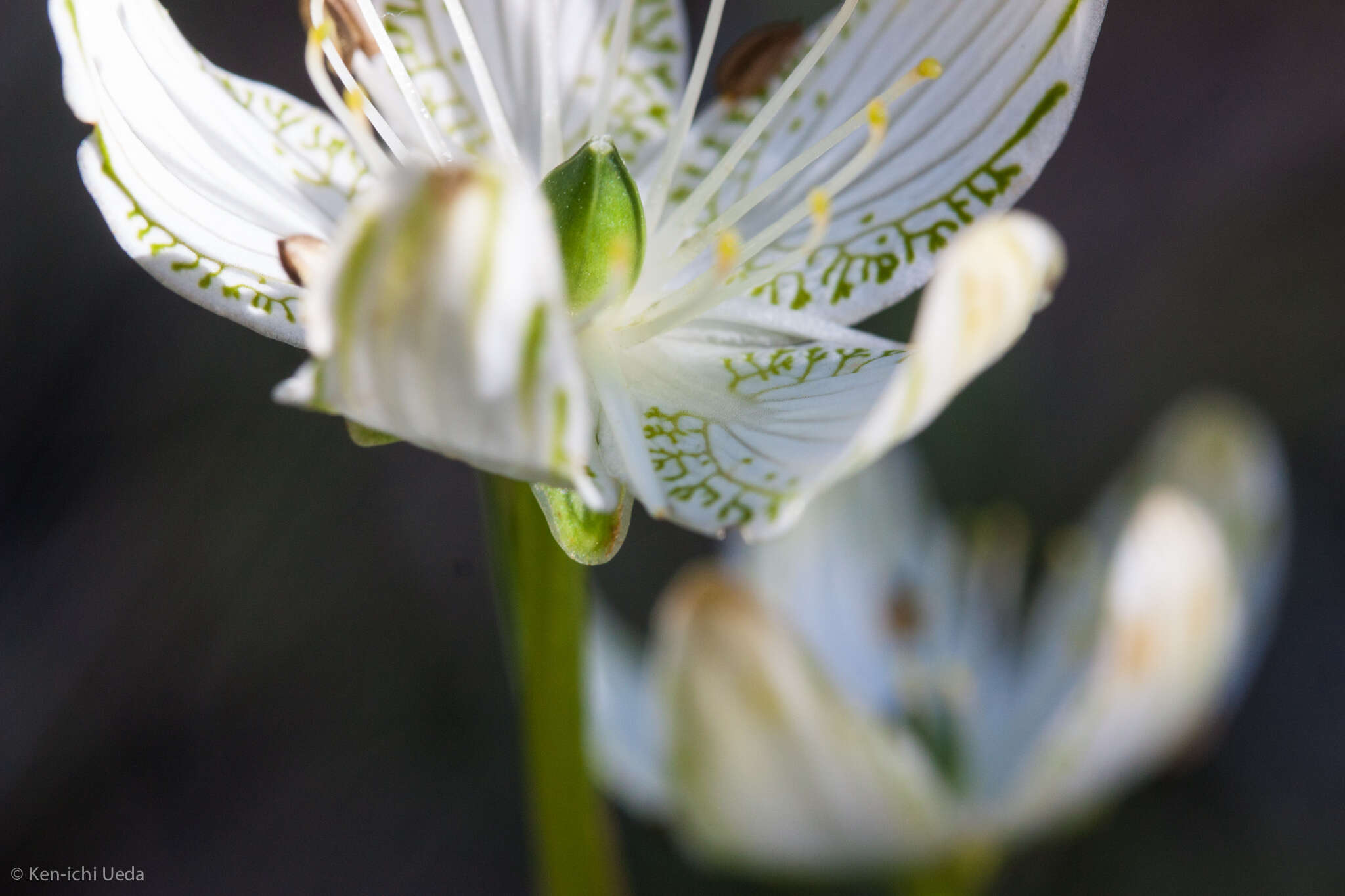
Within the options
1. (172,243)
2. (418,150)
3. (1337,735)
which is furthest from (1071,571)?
(172,243)

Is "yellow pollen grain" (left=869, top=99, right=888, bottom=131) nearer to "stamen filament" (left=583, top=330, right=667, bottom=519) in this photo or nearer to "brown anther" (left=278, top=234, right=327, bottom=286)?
"stamen filament" (left=583, top=330, right=667, bottom=519)

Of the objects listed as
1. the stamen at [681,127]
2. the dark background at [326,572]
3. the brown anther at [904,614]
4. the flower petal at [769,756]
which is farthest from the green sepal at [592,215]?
the dark background at [326,572]

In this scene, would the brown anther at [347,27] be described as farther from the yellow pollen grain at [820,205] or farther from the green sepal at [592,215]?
the yellow pollen grain at [820,205]

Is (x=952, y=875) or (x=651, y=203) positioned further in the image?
(x=952, y=875)

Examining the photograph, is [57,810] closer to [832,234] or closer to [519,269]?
[832,234]

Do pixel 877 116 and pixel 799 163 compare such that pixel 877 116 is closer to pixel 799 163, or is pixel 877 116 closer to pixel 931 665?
pixel 799 163

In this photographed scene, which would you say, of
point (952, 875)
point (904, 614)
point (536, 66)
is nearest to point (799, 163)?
point (536, 66)

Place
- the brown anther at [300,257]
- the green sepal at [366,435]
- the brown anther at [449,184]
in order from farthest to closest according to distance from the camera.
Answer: the brown anther at [300,257] → the green sepal at [366,435] → the brown anther at [449,184]
